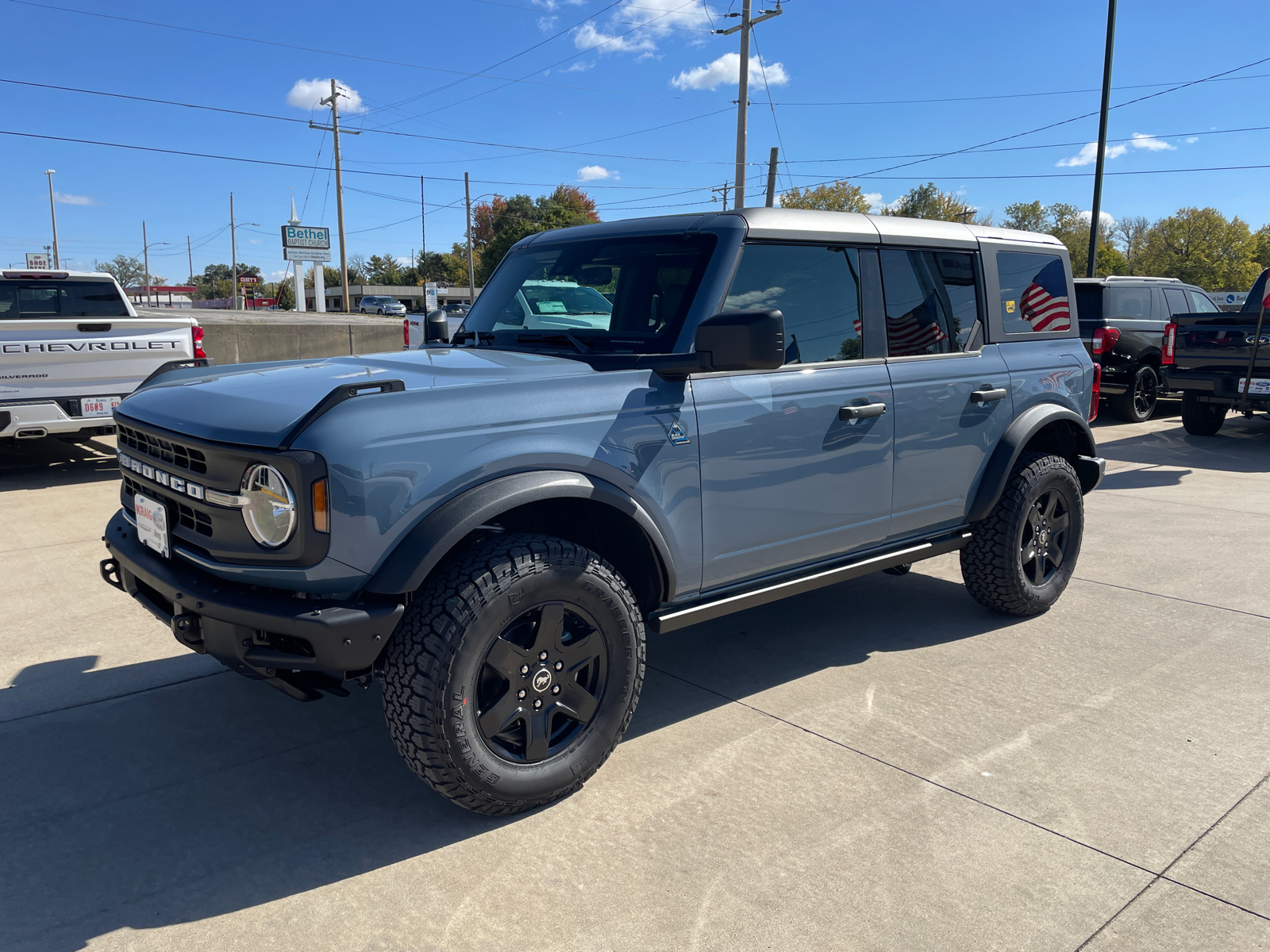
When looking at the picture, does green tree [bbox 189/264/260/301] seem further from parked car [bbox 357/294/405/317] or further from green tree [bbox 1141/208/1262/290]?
green tree [bbox 1141/208/1262/290]

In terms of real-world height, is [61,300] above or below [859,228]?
below

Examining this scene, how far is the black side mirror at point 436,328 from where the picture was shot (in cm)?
464

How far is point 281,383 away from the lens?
3002 millimetres

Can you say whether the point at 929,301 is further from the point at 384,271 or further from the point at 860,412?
the point at 384,271

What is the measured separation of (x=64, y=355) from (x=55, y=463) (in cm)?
233

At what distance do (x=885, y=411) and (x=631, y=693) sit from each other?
163 cm

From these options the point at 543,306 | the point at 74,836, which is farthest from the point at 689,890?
the point at 543,306

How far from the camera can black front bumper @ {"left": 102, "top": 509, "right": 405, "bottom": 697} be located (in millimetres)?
2502

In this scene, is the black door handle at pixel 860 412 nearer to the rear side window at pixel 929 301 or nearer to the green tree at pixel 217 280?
the rear side window at pixel 929 301

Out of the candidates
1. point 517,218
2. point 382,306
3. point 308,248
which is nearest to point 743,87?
point 382,306

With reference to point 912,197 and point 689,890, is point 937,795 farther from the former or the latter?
point 912,197

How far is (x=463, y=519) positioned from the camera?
2.66 meters

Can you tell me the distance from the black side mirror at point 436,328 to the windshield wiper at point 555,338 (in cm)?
88

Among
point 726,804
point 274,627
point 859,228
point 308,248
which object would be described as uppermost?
point 308,248
